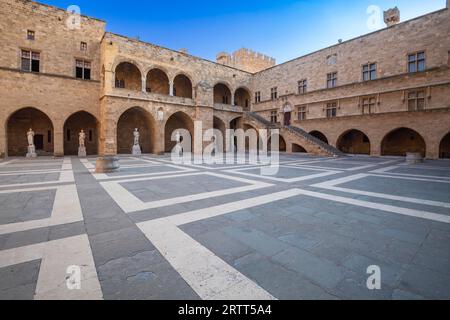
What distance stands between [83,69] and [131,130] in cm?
692

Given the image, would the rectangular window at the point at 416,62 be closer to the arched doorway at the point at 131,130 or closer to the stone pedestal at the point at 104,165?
the stone pedestal at the point at 104,165

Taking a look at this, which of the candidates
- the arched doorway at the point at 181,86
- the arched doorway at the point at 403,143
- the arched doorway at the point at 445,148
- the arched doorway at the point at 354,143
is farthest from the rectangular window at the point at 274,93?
the arched doorway at the point at 445,148

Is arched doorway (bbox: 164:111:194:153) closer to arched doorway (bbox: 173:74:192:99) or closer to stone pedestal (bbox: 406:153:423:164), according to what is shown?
arched doorway (bbox: 173:74:192:99)

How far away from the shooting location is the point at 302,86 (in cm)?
2477

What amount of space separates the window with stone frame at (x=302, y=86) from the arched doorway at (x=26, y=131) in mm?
26179

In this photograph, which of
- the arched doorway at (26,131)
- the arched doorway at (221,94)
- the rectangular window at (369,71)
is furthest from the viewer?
the arched doorway at (221,94)

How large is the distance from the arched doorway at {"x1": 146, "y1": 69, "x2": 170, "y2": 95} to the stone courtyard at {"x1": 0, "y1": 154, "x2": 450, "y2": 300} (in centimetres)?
2156

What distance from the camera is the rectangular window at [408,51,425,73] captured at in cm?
1689

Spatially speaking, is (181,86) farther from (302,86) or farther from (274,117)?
(302,86)

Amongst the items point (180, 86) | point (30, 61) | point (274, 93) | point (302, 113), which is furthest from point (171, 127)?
point (302, 113)

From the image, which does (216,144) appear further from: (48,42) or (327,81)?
(48,42)

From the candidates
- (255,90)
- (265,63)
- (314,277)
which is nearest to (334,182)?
(314,277)

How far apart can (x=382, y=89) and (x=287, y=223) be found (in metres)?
20.5

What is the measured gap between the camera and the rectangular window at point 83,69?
64.7 feet
